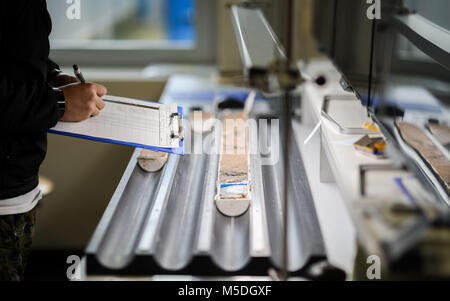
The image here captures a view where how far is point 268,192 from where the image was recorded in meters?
1.34

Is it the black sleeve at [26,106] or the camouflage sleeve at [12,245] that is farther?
the camouflage sleeve at [12,245]

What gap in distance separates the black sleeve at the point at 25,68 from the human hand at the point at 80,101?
0.19ft

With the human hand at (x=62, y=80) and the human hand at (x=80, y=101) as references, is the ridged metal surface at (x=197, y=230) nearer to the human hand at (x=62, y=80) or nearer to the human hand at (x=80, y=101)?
the human hand at (x=80, y=101)

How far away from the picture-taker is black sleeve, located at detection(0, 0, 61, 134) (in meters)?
1.21

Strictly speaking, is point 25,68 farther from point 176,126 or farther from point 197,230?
point 197,230

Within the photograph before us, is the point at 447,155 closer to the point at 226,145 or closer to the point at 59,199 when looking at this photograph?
the point at 226,145

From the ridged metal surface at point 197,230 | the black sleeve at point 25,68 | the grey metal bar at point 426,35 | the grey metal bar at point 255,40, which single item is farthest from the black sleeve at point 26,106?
the grey metal bar at point 426,35

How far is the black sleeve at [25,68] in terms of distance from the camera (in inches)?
47.7

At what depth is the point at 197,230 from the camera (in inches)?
46.6

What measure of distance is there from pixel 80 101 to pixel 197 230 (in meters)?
0.46

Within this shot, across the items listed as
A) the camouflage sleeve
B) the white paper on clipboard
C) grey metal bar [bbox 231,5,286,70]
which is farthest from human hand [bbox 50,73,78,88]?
grey metal bar [bbox 231,5,286,70]

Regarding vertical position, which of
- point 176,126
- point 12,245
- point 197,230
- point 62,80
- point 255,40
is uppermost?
point 255,40

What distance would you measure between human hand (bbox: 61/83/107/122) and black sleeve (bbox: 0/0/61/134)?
0.06 metres

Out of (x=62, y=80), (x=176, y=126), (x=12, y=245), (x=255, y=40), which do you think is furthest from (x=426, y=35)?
(x=12, y=245)
